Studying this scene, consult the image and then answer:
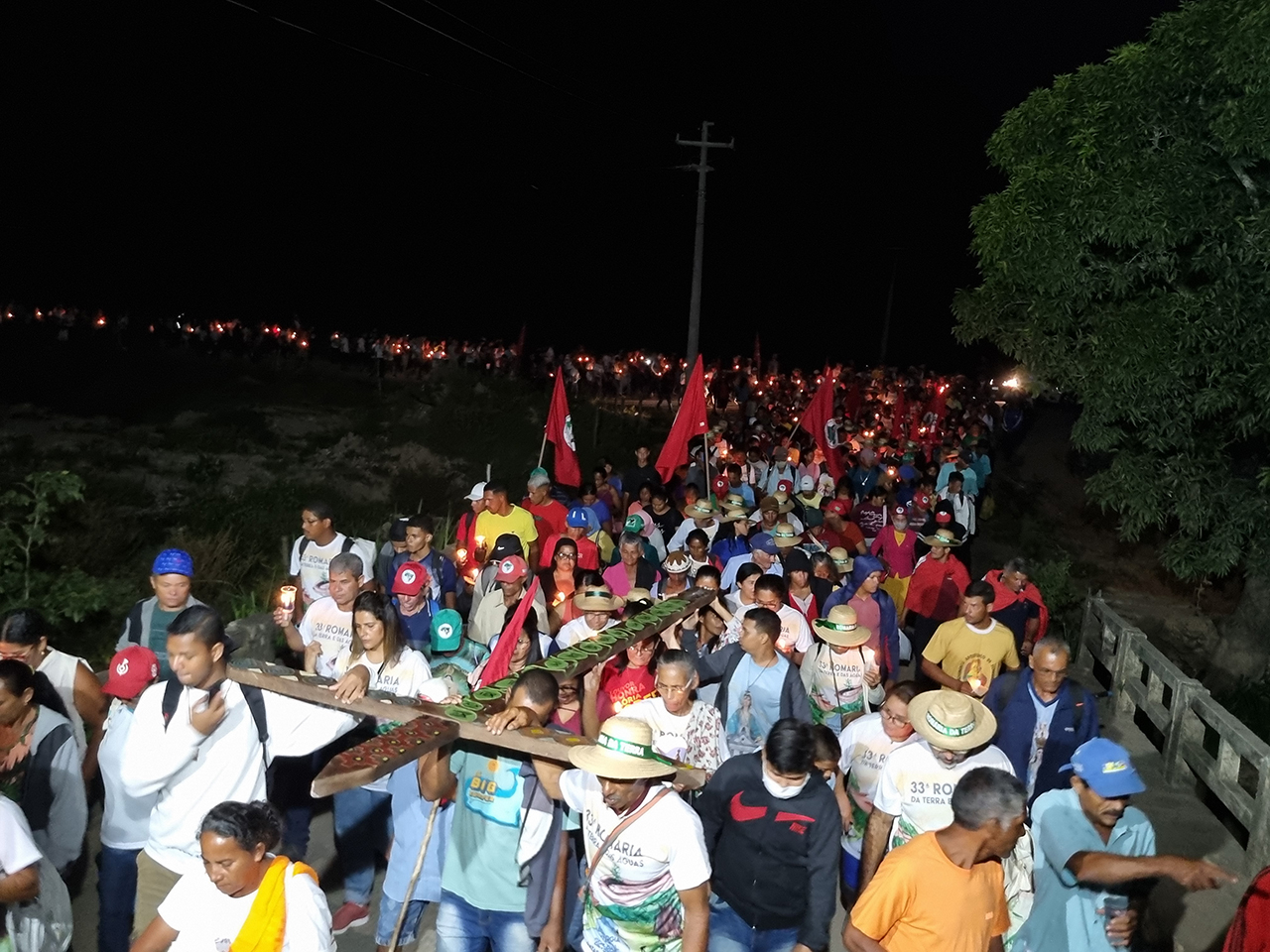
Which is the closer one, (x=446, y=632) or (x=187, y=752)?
(x=187, y=752)

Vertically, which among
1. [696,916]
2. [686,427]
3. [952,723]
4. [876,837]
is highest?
[686,427]

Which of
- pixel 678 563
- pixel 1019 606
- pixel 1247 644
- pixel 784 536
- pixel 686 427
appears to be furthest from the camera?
pixel 686 427

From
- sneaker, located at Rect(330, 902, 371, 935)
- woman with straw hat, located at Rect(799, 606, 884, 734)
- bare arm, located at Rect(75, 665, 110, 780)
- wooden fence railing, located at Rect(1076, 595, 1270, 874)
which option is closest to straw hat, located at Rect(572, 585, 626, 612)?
woman with straw hat, located at Rect(799, 606, 884, 734)

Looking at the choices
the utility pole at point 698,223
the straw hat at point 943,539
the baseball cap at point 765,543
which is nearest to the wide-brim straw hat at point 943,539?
the straw hat at point 943,539

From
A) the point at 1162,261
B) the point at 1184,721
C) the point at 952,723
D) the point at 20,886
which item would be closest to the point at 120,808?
the point at 20,886

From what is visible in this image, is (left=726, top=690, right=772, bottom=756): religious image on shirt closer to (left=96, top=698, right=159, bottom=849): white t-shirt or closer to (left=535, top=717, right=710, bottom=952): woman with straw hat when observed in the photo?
(left=535, top=717, right=710, bottom=952): woman with straw hat

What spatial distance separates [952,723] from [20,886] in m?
3.67

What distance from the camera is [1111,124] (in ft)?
35.1

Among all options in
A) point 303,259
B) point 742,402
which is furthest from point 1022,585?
point 303,259

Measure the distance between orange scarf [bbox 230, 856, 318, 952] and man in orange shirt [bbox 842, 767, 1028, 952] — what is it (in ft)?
6.21

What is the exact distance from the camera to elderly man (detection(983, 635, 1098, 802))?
632cm

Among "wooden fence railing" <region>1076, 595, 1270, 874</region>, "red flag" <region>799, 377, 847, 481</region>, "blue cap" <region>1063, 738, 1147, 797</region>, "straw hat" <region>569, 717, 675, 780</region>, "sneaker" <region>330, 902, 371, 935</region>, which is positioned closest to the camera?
"straw hat" <region>569, 717, 675, 780</region>

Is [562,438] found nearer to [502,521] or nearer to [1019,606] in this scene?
[502,521]

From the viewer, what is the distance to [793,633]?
7.51 m
